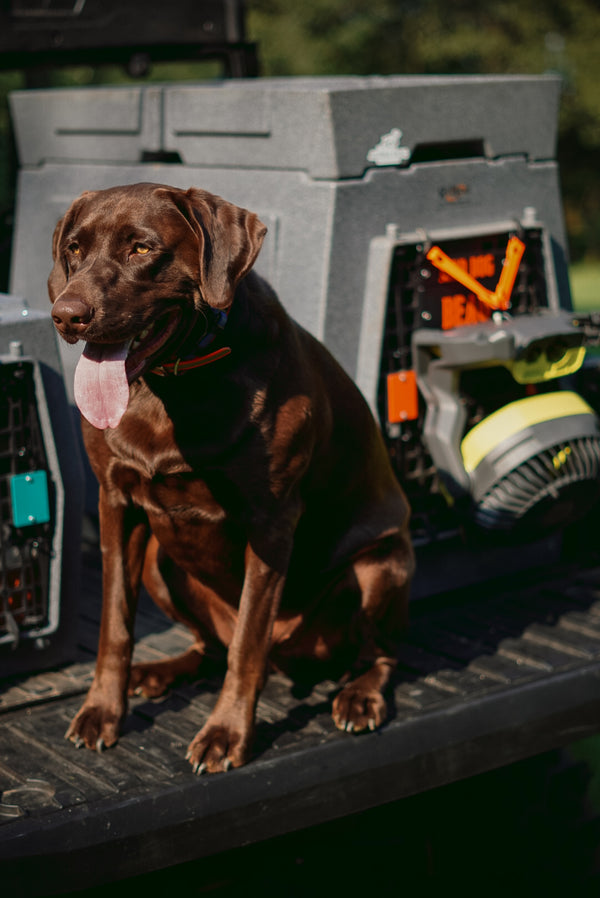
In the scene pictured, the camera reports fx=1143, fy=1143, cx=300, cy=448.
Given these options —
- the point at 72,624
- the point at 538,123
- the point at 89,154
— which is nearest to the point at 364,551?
the point at 72,624

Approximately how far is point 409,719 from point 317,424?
0.73 meters

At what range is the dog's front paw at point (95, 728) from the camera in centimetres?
258

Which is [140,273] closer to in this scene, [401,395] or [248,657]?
[248,657]

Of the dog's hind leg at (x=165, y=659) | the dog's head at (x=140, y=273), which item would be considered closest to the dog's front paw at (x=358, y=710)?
the dog's hind leg at (x=165, y=659)

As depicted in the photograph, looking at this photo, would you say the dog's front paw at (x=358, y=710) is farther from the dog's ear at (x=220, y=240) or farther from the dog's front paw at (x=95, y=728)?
the dog's ear at (x=220, y=240)

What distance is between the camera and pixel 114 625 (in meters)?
2.67

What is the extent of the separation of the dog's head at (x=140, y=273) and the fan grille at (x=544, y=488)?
1.10 m

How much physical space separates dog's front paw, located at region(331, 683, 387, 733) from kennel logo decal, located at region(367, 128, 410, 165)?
1421 mm

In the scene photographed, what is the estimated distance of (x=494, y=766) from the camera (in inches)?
108

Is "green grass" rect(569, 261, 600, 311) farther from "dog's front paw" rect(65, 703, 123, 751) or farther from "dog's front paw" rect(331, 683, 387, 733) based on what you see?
"dog's front paw" rect(65, 703, 123, 751)

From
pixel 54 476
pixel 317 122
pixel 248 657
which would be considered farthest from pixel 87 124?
pixel 248 657

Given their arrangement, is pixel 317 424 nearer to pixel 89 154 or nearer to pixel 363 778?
pixel 363 778

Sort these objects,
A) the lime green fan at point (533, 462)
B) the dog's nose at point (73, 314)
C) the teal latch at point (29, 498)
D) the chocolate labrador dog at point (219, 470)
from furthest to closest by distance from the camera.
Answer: the lime green fan at point (533, 462) < the teal latch at point (29, 498) < the chocolate labrador dog at point (219, 470) < the dog's nose at point (73, 314)

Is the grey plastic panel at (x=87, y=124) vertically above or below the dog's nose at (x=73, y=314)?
above
